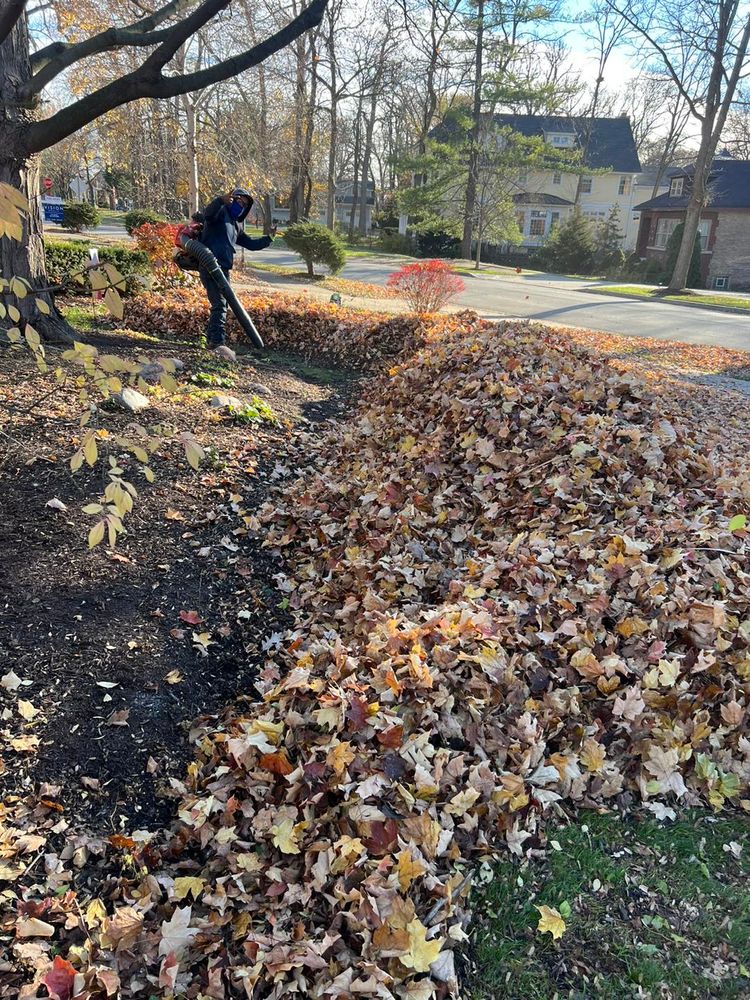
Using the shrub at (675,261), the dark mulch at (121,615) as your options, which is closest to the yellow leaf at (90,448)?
the dark mulch at (121,615)

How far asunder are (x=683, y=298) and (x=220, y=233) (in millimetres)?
22961

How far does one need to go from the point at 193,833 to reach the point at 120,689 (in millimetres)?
860

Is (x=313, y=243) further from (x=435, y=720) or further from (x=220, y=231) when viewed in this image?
(x=435, y=720)

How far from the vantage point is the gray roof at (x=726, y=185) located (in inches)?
1469

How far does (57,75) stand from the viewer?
595cm

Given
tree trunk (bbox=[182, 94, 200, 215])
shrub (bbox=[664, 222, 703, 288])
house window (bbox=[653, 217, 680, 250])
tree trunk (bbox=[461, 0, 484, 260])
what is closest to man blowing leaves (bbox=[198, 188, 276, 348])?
tree trunk (bbox=[182, 94, 200, 215])

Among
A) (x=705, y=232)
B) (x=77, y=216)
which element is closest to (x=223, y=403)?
(x=77, y=216)

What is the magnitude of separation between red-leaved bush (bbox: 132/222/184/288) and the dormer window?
3711 centimetres

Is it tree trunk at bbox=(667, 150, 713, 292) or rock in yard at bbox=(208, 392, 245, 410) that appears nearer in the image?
rock in yard at bbox=(208, 392, 245, 410)

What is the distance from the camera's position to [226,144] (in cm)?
1961

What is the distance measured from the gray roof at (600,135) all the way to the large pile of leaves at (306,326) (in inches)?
1908

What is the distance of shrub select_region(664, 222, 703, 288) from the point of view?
33.6m

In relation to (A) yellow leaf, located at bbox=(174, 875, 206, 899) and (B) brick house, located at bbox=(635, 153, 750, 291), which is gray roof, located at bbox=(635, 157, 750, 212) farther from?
(A) yellow leaf, located at bbox=(174, 875, 206, 899)

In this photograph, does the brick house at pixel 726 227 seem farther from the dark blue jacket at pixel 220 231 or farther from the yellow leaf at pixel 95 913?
the yellow leaf at pixel 95 913
